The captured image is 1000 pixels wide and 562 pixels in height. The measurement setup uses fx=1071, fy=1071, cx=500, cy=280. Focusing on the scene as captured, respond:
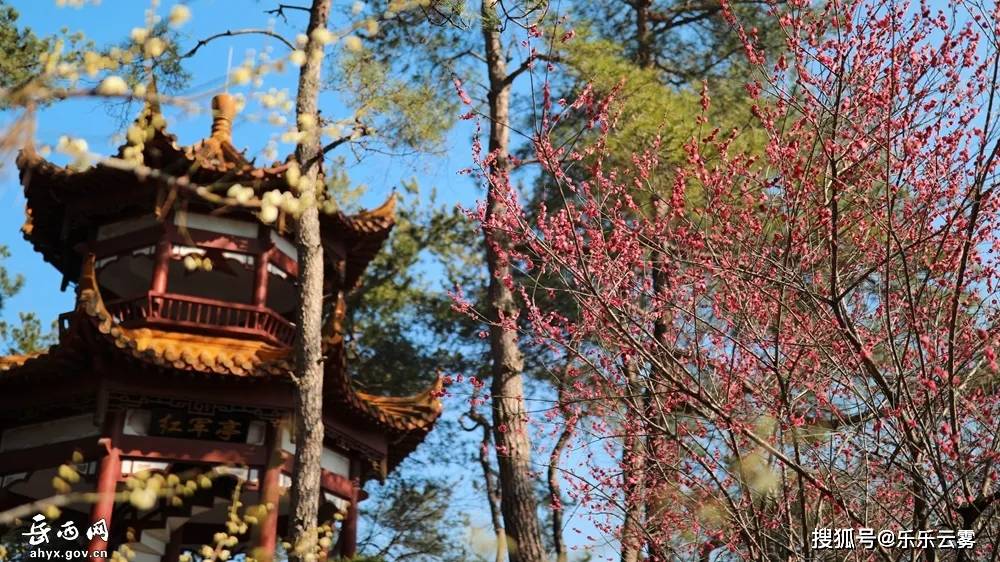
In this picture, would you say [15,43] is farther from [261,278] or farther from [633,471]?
[633,471]

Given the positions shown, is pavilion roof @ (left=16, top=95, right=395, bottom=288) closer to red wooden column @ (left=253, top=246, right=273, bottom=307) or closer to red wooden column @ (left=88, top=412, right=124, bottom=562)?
red wooden column @ (left=253, top=246, right=273, bottom=307)

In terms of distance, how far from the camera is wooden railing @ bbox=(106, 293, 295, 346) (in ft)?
31.6

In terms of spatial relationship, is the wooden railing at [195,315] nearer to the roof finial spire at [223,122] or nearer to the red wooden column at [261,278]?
the red wooden column at [261,278]

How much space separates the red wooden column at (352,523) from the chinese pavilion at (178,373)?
0.05 feet

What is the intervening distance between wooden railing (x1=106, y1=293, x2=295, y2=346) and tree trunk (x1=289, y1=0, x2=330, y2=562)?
2.62 m

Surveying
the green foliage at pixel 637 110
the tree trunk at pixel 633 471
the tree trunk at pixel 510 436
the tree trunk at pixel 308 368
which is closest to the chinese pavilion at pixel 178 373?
the tree trunk at pixel 308 368

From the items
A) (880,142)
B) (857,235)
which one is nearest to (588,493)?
(857,235)

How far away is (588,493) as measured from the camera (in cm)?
634

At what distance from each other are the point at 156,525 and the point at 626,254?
6.99 meters

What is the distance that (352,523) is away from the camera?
10172 millimetres

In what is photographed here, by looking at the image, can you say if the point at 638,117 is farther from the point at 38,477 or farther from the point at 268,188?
the point at 38,477

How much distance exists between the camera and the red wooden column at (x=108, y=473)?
856 cm

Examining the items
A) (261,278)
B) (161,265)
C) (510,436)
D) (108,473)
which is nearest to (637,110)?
(510,436)

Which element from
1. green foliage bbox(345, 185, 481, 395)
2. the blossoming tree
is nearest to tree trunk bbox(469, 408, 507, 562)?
green foliage bbox(345, 185, 481, 395)
